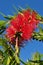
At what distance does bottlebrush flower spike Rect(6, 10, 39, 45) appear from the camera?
827 millimetres

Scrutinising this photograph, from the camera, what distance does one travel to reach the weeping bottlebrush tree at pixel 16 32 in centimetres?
83

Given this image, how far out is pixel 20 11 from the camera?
0.93 m

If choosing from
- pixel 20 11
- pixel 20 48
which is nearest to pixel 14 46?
pixel 20 48

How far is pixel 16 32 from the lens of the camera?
87cm

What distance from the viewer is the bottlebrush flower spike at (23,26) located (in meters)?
0.83

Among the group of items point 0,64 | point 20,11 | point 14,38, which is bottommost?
point 0,64

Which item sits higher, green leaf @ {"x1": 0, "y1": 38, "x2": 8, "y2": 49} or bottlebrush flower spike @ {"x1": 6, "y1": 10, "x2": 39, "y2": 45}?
bottlebrush flower spike @ {"x1": 6, "y1": 10, "x2": 39, "y2": 45}

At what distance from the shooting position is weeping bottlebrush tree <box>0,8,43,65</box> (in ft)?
2.73

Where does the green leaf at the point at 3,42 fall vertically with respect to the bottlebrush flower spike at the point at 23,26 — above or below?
below

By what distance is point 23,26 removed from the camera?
83cm

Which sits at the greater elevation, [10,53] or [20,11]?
[20,11]

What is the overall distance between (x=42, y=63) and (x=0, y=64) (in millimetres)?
198

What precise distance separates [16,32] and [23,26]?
51mm

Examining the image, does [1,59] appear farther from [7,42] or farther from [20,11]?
[20,11]
